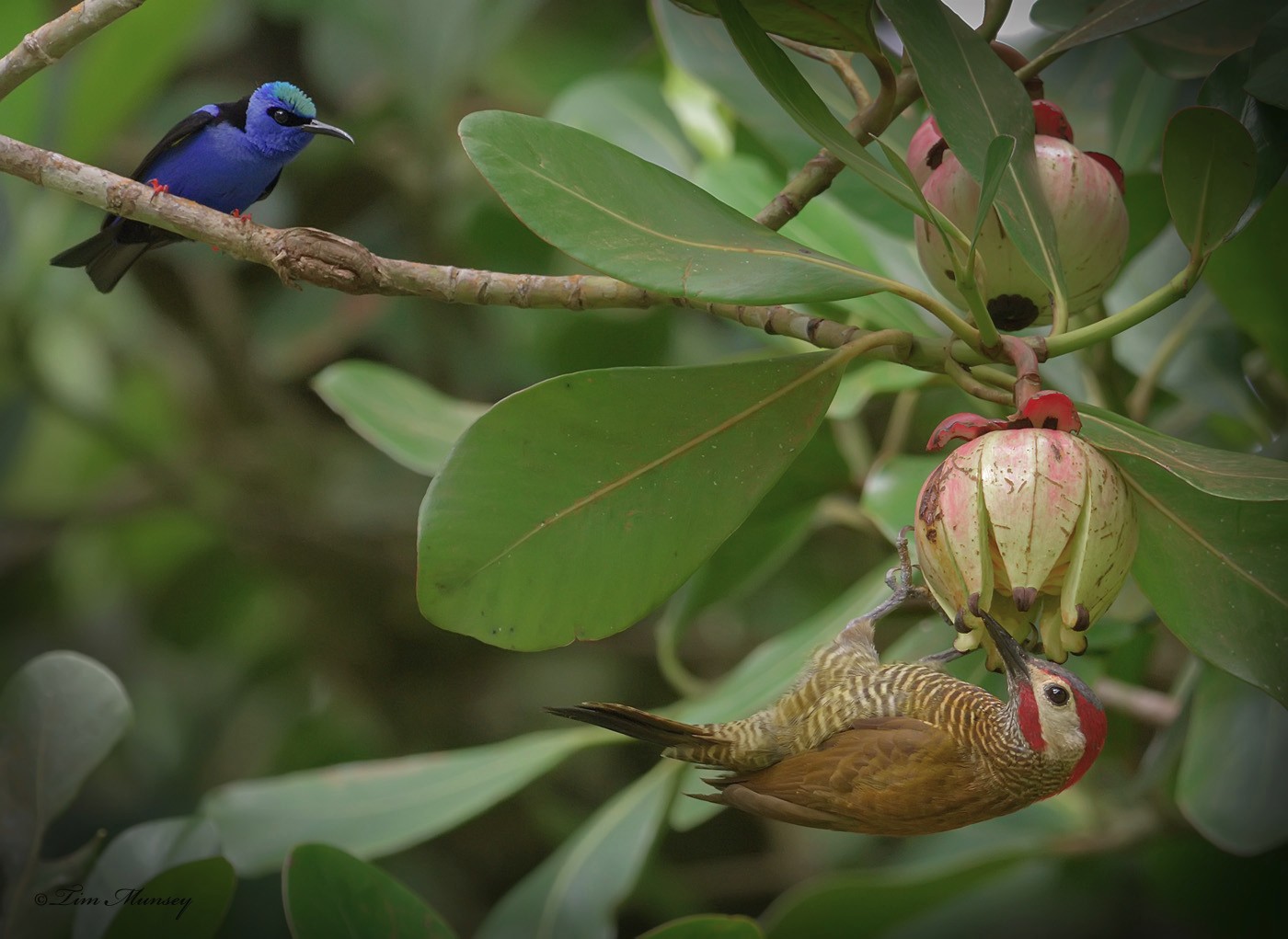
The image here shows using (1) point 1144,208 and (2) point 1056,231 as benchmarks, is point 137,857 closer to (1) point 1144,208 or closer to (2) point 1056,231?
(2) point 1056,231

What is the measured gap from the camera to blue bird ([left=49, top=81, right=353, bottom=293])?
115cm

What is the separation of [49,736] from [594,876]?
2.56 ft

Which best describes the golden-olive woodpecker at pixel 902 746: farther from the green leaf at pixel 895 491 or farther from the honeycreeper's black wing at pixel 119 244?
the honeycreeper's black wing at pixel 119 244

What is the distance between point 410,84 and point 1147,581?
1.80 metres

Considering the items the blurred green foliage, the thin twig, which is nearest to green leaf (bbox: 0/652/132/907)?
the blurred green foliage

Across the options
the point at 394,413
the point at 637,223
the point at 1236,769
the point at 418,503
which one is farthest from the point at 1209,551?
the point at 418,503

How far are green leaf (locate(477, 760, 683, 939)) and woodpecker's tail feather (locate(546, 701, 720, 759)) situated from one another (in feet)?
1.54

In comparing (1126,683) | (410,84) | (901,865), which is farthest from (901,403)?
(410,84)

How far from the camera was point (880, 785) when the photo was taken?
1154 millimetres

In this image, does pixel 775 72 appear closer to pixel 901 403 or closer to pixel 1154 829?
pixel 901 403

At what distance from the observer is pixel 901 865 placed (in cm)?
233

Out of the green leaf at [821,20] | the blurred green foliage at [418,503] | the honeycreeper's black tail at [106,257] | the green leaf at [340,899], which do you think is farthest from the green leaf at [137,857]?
the green leaf at [821,20]

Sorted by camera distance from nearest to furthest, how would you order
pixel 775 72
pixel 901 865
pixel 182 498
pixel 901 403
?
pixel 775 72, pixel 901 403, pixel 901 865, pixel 182 498

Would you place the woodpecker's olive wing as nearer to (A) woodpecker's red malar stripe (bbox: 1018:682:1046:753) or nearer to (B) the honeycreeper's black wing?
(A) woodpecker's red malar stripe (bbox: 1018:682:1046:753)
